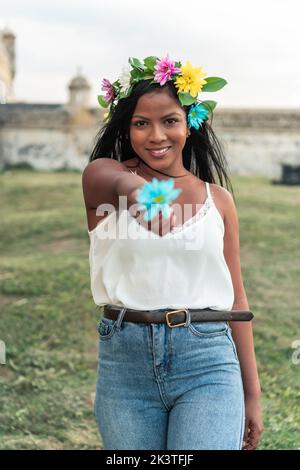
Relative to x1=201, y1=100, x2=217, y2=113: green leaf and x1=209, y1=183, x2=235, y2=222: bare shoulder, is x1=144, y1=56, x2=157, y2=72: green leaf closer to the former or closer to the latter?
x1=201, y1=100, x2=217, y2=113: green leaf

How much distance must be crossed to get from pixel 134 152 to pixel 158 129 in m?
0.18

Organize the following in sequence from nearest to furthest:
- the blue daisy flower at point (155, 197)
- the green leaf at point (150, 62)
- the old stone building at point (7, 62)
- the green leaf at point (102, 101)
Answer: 1. the blue daisy flower at point (155, 197)
2. the green leaf at point (150, 62)
3. the green leaf at point (102, 101)
4. the old stone building at point (7, 62)

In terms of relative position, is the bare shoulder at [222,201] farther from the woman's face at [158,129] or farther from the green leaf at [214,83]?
the green leaf at [214,83]

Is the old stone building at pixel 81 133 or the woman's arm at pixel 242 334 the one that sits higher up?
the old stone building at pixel 81 133

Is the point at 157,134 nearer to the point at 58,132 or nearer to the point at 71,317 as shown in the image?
the point at 71,317

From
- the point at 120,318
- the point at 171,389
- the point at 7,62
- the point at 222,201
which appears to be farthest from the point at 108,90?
the point at 7,62

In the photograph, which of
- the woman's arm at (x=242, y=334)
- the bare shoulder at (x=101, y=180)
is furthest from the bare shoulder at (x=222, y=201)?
the bare shoulder at (x=101, y=180)

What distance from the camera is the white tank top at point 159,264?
2.02 meters

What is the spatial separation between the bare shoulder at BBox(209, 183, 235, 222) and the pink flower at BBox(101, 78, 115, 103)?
0.38 meters

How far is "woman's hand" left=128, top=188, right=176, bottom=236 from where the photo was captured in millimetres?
1855

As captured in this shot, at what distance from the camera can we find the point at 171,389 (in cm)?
201

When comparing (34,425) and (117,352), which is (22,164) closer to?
(34,425)

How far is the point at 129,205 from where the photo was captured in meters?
1.94
